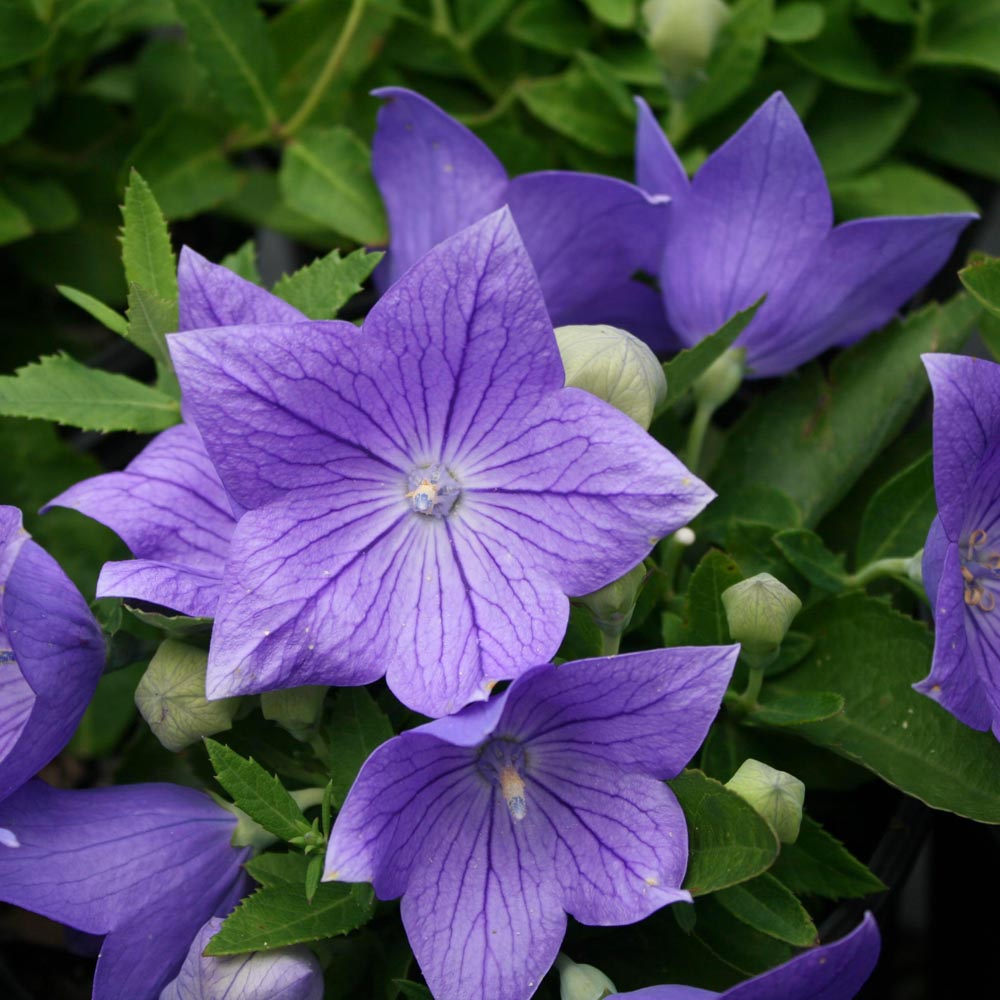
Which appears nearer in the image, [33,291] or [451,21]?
[451,21]

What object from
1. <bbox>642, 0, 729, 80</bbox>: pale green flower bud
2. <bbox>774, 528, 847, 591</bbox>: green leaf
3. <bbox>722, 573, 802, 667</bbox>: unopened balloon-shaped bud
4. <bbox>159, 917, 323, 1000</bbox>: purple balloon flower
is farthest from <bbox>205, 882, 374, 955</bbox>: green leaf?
<bbox>642, 0, 729, 80</bbox>: pale green flower bud

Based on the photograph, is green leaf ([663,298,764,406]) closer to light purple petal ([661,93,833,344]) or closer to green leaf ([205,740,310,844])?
light purple petal ([661,93,833,344])

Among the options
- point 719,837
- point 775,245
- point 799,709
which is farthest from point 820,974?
point 775,245

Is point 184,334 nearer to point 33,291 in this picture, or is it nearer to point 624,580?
point 624,580

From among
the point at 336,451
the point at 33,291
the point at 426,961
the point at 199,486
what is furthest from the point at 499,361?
the point at 33,291

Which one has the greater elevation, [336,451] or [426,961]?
[336,451]

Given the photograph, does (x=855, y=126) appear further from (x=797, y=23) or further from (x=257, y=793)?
(x=257, y=793)

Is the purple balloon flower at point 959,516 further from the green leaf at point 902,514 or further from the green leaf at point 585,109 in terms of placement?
the green leaf at point 585,109

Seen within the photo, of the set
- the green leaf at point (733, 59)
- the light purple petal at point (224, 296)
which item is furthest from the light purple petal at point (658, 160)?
the light purple petal at point (224, 296)
